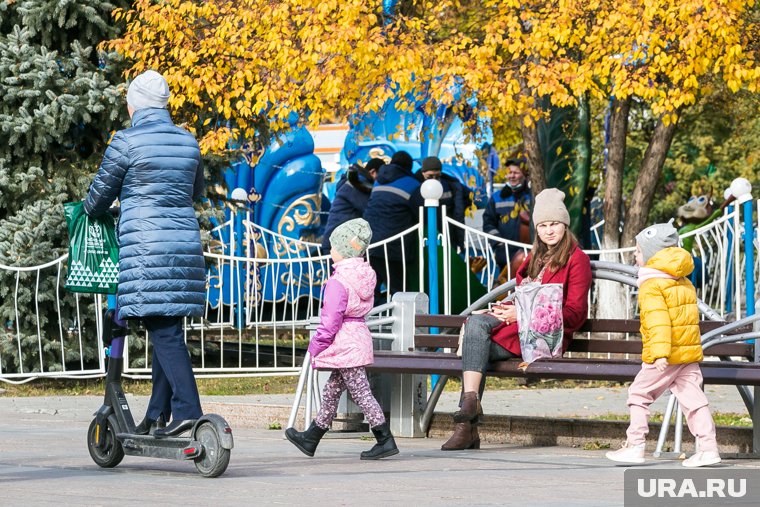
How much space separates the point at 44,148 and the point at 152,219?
6884 mm

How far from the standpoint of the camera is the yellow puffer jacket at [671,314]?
23.9ft

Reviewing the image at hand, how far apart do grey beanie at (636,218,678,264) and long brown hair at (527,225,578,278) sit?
64cm

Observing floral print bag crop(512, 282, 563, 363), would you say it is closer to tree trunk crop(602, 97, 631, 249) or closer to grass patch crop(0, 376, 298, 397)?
grass patch crop(0, 376, 298, 397)

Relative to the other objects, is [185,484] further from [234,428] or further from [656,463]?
[234,428]

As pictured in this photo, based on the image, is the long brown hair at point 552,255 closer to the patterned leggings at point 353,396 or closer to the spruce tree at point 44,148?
the patterned leggings at point 353,396

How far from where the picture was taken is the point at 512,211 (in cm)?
1895

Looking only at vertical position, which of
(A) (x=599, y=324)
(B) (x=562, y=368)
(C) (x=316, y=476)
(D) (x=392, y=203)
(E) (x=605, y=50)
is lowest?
(C) (x=316, y=476)

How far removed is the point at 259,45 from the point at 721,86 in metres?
6.98

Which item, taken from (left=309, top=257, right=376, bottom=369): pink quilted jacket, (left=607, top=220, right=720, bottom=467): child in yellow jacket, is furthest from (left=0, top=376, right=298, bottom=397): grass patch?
(left=607, top=220, right=720, bottom=467): child in yellow jacket

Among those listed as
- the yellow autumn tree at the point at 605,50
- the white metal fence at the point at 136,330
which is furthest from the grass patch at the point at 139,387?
the yellow autumn tree at the point at 605,50

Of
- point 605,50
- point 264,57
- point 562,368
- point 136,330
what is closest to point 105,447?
point 562,368

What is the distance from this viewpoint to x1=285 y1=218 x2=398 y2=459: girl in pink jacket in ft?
25.5

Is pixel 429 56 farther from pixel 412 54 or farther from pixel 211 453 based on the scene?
pixel 211 453

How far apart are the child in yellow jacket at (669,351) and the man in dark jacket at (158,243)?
2.12 meters
